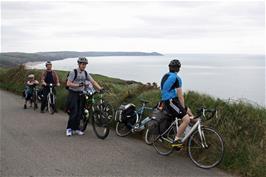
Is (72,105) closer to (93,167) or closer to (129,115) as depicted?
(129,115)

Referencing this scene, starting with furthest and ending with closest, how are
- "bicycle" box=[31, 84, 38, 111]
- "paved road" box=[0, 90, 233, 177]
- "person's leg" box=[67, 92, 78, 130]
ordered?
"bicycle" box=[31, 84, 38, 111]
"person's leg" box=[67, 92, 78, 130]
"paved road" box=[0, 90, 233, 177]

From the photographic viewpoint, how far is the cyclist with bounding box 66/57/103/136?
10133mm

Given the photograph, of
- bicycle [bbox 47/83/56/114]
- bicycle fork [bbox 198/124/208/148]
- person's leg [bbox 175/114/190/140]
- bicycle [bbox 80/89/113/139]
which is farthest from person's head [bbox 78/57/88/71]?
bicycle [bbox 47/83/56/114]

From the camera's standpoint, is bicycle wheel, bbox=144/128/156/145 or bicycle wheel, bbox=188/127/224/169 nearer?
bicycle wheel, bbox=188/127/224/169

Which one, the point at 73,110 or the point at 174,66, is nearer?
the point at 174,66

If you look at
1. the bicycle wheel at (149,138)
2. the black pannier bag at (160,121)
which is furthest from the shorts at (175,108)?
the bicycle wheel at (149,138)

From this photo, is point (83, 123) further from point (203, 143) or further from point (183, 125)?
point (203, 143)

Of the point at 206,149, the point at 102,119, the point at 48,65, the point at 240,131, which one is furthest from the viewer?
the point at 48,65

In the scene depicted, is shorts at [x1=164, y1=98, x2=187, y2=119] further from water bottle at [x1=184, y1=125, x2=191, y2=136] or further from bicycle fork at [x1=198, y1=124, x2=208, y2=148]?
bicycle fork at [x1=198, y1=124, x2=208, y2=148]

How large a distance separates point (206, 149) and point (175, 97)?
3.91ft

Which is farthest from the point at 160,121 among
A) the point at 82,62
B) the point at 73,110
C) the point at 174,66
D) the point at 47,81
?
the point at 47,81

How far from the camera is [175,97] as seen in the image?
307 inches

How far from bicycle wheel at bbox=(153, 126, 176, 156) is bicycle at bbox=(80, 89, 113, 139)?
1.70 metres

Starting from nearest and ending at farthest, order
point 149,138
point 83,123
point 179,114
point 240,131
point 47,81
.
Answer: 1. point 179,114
2. point 240,131
3. point 149,138
4. point 83,123
5. point 47,81
